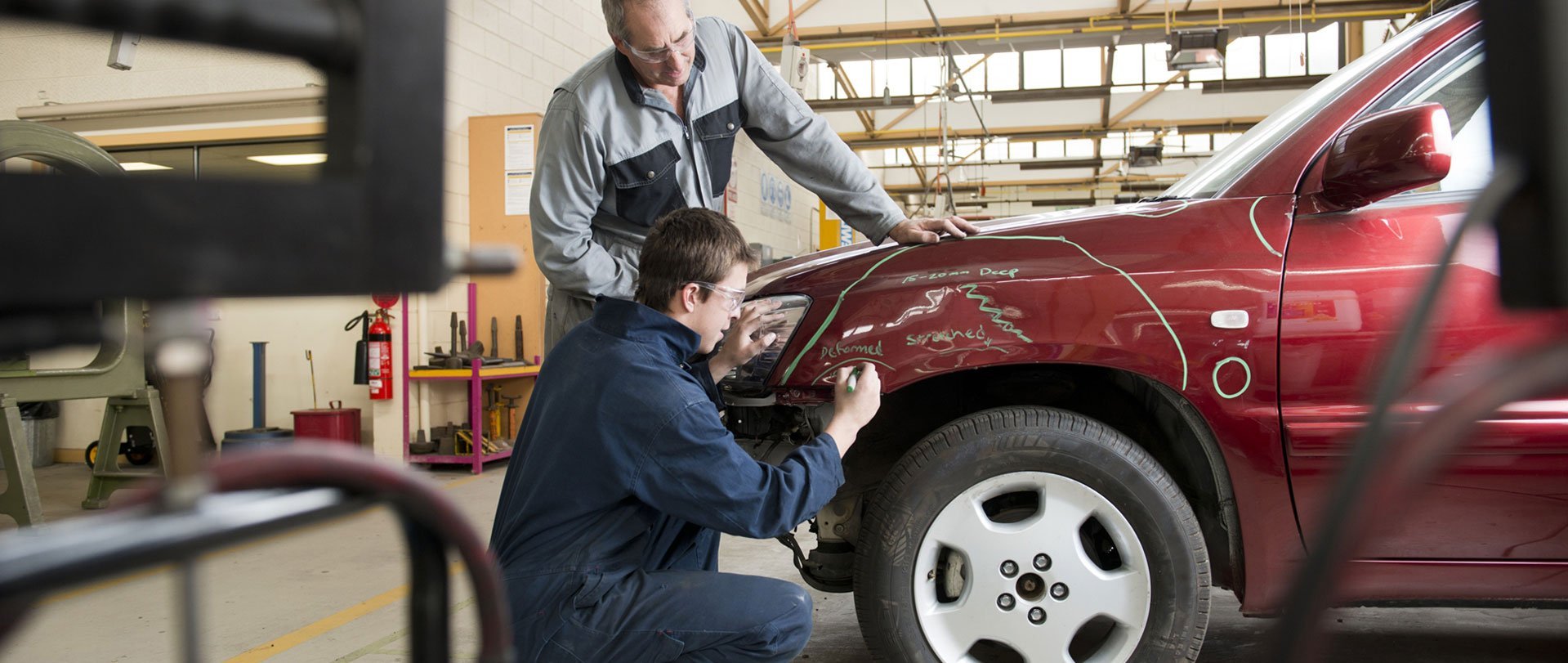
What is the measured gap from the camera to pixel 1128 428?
2195 millimetres

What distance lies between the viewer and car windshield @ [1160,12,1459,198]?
6.72 feet

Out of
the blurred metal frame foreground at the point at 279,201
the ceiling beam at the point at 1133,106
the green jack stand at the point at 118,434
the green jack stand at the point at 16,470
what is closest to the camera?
the blurred metal frame foreground at the point at 279,201

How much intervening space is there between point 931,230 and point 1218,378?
65cm

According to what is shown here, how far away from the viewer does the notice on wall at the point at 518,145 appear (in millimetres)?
6500

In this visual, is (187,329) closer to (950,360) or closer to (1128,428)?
(950,360)

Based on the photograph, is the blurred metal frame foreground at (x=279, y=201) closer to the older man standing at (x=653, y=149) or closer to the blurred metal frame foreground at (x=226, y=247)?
the blurred metal frame foreground at (x=226, y=247)

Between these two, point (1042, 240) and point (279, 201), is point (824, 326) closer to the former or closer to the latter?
point (1042, 240)

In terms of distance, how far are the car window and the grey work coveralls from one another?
3.53 ft

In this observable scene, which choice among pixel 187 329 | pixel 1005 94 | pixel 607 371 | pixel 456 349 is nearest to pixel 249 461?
pixel 187 329

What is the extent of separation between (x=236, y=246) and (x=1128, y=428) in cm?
202

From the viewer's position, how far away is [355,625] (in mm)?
2965

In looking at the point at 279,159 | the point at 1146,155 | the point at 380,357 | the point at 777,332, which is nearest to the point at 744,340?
the point at 777,332

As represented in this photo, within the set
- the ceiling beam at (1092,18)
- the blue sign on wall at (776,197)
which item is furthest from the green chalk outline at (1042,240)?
the blue sign on wall at (776,197)

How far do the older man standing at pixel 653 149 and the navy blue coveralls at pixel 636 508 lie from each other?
0.53m
